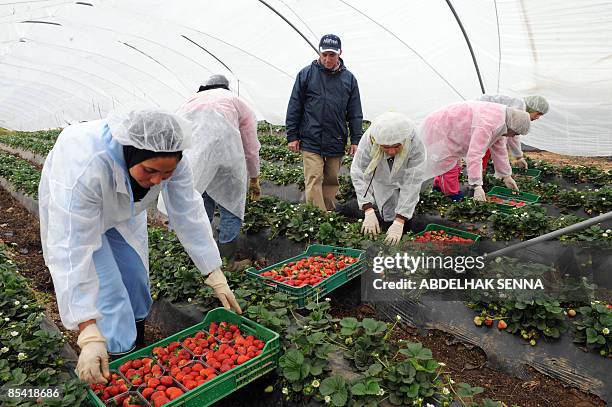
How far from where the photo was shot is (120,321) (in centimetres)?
240

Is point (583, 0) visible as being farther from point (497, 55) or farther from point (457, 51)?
point (457, 51)

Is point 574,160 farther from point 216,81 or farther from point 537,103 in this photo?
point 216,81

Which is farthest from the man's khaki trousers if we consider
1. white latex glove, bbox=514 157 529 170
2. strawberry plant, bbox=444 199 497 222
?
white latex glove, bbox=514 157 529 170

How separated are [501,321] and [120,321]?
2.26m

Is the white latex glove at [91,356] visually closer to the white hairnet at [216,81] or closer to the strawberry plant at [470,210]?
the white hairnet at [216,81]

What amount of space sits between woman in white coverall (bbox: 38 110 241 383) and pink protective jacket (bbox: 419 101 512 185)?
305 centimetres

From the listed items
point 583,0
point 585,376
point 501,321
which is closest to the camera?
point 585,376

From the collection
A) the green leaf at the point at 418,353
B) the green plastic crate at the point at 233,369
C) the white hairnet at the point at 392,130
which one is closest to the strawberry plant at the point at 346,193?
the white hairnet at the point at 392,130

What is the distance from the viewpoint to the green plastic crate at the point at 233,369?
192cm

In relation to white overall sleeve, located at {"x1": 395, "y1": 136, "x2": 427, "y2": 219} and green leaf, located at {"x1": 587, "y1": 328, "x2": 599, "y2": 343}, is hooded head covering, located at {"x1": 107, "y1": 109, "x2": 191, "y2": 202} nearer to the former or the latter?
white overall sleeve, located at {"x1": 395, "y1": 136, "x2": 427, "y2": 219}

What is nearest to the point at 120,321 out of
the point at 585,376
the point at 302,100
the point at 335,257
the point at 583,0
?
the point at 335,257

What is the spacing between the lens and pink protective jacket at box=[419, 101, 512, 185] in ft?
14.1

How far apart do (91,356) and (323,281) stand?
152 cm

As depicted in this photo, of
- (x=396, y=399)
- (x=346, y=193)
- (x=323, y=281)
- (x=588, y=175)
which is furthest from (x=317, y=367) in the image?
(x=588, y=175)
